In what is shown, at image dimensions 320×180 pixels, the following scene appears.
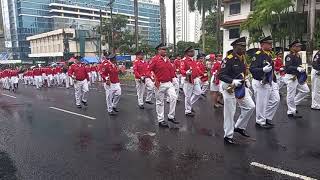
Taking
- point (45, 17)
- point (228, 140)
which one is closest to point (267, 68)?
point (228, 140)

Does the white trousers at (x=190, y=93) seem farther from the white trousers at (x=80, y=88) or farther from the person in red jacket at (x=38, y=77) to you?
the person in red jacket at (x=38, y=77)

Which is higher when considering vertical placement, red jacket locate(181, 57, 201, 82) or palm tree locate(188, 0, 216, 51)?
palm tree locate(188, 0, 216, 51)

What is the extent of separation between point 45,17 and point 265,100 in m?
124

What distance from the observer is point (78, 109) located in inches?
526

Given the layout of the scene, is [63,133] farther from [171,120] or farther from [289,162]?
[289,162]

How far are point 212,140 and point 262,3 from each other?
26.0m

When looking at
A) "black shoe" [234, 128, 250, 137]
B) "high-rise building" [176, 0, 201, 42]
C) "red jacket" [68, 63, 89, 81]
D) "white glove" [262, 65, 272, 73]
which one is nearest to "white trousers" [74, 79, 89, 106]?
"red jacket" [68, 63, 89, 81]

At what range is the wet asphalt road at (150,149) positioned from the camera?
5637 mm

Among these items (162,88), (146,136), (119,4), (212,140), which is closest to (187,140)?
(212,140)

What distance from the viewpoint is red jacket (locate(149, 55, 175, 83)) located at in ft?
30.4

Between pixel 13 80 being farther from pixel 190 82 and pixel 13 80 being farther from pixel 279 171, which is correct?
pixel 279 171

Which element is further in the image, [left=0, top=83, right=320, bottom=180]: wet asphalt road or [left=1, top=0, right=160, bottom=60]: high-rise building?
[left=1, top=0, right=160, bottom=60]: high-rise building

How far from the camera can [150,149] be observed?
7.07 meters

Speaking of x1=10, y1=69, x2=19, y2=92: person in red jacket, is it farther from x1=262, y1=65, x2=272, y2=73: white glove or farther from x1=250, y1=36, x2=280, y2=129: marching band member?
x1=262, y1=65, x2=272, y2=73: white glove
